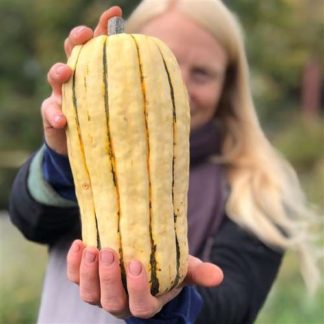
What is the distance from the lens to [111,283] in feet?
3.89

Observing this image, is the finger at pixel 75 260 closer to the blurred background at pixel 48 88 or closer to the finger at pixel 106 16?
the finger at pixel 106 16

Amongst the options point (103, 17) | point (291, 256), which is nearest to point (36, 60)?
point (291, 256)

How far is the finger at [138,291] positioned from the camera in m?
1.19

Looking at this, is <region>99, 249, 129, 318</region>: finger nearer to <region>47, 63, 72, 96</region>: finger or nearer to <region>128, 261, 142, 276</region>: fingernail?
<region>128, 261, 142, 276</region>: fingernail

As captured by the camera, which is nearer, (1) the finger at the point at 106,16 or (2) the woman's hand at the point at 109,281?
(2) the woman's hand at the point at 109,281

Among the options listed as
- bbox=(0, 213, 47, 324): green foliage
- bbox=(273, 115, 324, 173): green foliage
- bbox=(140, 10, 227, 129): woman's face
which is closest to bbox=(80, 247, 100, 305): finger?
bbox=(140, 10, 227, 129): woman's face

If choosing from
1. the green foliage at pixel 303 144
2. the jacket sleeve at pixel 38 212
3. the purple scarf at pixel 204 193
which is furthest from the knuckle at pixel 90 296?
the green foliage at pixel 303 144

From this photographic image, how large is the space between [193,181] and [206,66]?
28 cm

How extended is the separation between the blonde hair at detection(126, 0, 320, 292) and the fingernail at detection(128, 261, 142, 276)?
649mm

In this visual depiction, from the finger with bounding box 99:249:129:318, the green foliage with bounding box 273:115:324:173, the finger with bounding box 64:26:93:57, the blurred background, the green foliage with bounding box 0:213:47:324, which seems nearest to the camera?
the finger with bounding box 99:249:129:318

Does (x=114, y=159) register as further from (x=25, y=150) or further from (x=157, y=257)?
(x=25, y=150)

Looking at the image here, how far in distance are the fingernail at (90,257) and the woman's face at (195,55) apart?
762 millimetres

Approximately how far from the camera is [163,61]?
1.25 metres

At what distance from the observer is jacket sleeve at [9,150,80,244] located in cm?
158
